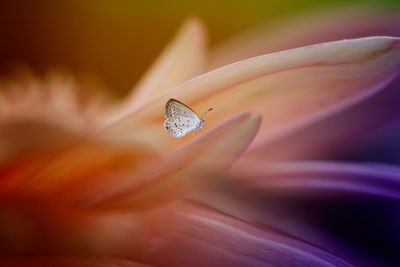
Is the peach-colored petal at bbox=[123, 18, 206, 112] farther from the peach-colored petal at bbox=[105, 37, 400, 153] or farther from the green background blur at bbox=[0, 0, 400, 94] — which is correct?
the green background blur at bbox=[0, 0, 400, 94]

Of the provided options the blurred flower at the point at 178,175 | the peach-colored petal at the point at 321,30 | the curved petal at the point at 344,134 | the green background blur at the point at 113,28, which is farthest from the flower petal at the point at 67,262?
the green background blur at the point at 113,28

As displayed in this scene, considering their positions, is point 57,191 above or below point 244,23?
below

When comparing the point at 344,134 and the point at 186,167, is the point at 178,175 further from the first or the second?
the point at 344,134

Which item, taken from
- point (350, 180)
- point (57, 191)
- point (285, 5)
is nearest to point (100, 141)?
point (57, 191)

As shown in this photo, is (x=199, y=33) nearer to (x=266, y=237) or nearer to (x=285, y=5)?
(x=266, y=237)

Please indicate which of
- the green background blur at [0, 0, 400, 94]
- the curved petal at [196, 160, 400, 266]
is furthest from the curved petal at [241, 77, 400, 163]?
the green background blur at [0, 0, 400, 94]
